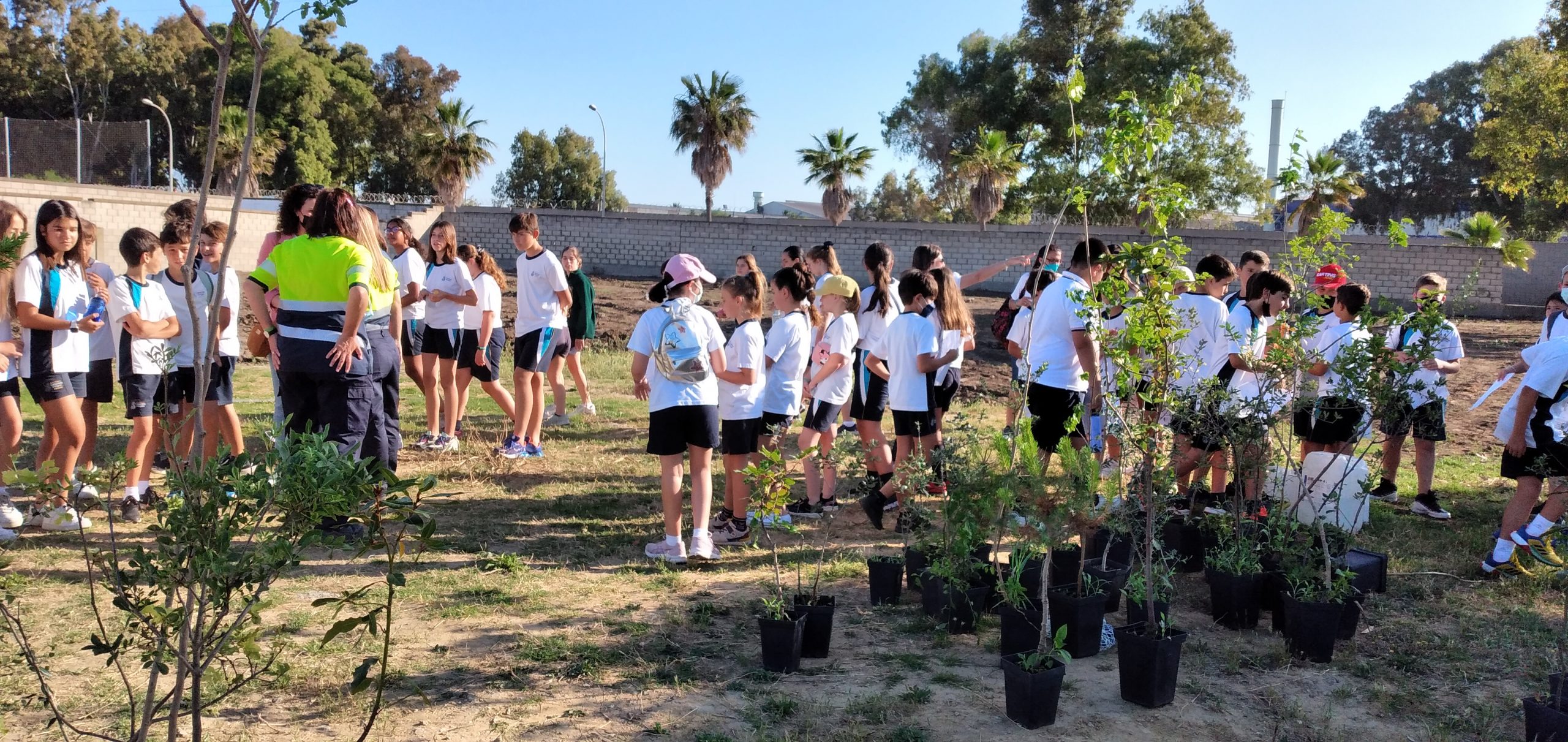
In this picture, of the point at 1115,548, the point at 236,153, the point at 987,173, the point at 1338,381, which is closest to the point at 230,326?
the point at 1115,548

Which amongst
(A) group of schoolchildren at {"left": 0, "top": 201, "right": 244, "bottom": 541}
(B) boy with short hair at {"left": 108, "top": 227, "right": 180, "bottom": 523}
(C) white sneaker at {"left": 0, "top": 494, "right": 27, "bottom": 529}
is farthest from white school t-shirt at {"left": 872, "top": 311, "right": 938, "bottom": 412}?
(C) white sneaker at {"left": 0, "top": 494, "right": 27, "bottom": 529}

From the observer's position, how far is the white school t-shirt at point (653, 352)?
5.10 meters

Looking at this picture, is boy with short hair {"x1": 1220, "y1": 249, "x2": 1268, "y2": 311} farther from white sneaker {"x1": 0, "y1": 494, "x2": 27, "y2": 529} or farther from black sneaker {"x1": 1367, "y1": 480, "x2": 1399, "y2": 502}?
white sneaker {"x1": 0, "y1": 494, "x2": 27, "y2": 529}

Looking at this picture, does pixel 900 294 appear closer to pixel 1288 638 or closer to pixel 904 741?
pixel 1288 638

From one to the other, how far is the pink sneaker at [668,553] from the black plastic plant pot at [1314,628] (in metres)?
2.91

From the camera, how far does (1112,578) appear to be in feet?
15.8

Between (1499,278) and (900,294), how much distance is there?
90.5 feet

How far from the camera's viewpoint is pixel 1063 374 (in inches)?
243

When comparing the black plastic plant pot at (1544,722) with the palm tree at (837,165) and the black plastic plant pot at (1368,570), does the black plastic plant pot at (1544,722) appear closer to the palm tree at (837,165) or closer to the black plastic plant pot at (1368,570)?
the black plastic plant pot at (1368,570)

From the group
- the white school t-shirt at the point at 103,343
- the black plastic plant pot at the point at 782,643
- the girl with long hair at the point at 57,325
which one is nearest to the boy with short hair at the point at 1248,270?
the black plastic plant pot at the point at 782,643

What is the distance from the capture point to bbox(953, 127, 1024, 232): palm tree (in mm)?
33844

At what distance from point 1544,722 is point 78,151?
33.3 meters

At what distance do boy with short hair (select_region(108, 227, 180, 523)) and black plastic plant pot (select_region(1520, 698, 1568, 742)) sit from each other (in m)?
6.44

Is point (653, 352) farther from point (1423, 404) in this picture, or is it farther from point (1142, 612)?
point (1423, 404)
